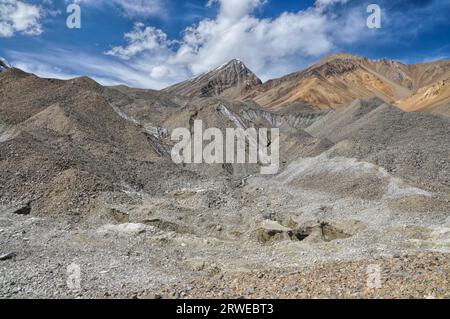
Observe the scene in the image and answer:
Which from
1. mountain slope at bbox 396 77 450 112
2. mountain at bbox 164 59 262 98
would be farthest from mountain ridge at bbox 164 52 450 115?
mountain slope at bbox 396 77 450 112

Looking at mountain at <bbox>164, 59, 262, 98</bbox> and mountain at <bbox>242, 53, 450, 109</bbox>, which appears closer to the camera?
mountain at <bbox>242, 53, 450, 109</bbox>

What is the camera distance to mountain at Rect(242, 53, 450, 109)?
408ft

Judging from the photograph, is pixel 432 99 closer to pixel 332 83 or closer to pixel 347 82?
pixel 332 83

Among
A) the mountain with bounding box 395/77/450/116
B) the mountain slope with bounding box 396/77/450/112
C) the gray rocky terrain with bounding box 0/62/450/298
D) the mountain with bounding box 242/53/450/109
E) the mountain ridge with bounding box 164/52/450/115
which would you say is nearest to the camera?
the gray rocky terrain with bounding box 0/62/450/298

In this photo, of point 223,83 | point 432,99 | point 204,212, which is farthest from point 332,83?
point 204,212

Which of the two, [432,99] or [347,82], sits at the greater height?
[347,82]

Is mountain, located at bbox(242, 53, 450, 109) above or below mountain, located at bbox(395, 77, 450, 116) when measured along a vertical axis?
above

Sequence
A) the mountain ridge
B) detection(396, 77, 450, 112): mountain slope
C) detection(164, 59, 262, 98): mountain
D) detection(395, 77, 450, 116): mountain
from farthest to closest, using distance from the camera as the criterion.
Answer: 1. detection(164, 59, 262, 98): mountain
2. the mountain ridge
3. detection(396, 77, 450, 112): mountain slope
4. detection(395, 77, 450, 116): mountain

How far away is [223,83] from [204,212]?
452 feet

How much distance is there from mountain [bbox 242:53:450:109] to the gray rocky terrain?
8039 cm

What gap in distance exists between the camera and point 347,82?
13975 cm

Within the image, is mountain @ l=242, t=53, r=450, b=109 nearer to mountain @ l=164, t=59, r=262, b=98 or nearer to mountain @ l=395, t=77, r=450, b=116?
mountain @ l=164, t=59, r=262, b=98

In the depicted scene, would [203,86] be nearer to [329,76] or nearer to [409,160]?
[329,76]

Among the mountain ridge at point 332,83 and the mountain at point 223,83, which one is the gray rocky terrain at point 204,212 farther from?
the mountain at point 223,83
